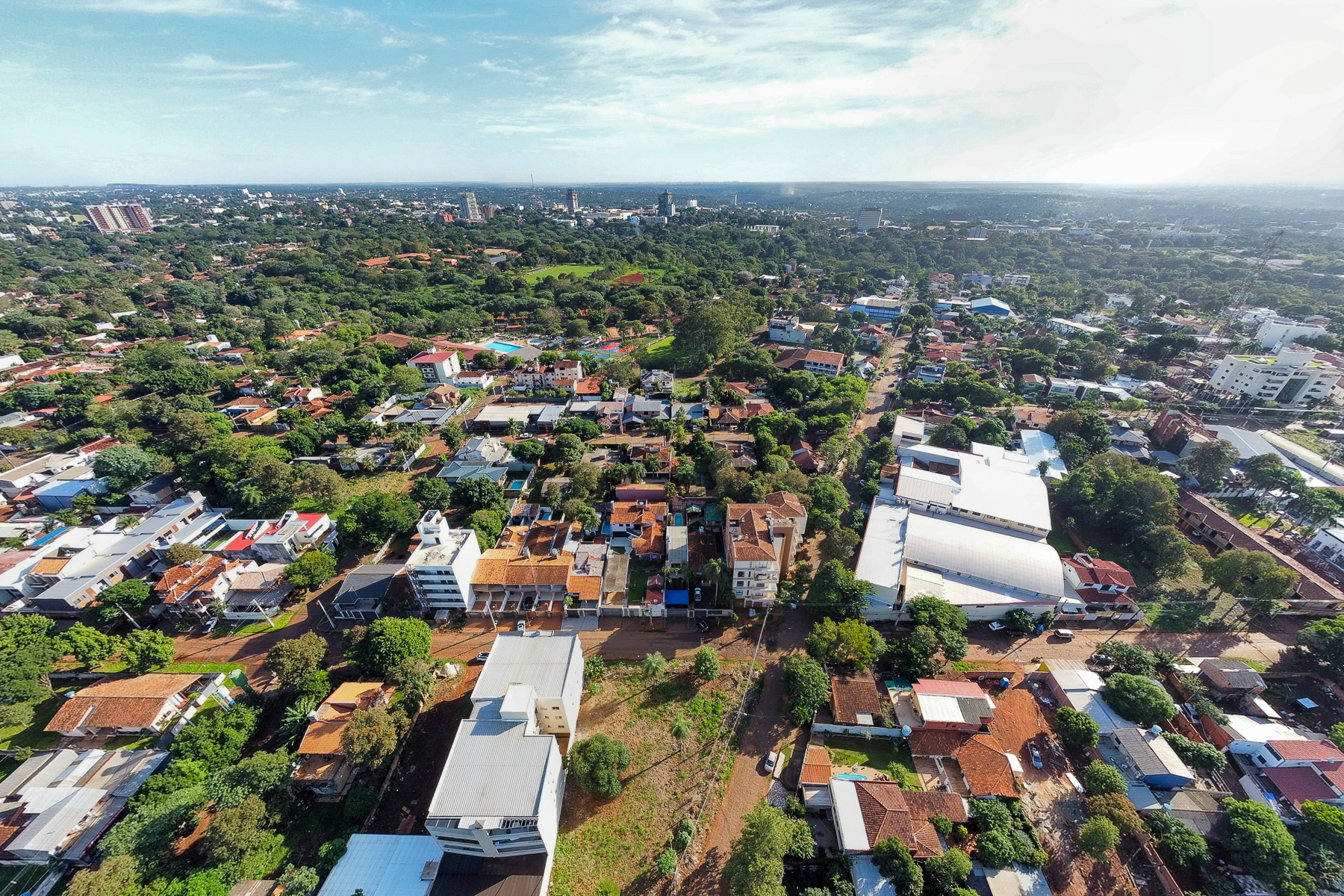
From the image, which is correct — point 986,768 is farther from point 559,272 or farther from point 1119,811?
point 559,272

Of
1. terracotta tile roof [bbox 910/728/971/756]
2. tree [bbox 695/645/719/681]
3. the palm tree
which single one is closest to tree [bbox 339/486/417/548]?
tree [bbox 695/645/719/681]

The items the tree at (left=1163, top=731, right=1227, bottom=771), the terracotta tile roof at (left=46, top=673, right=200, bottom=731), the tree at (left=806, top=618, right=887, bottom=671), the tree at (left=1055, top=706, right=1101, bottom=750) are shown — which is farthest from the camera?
the tree at (left=806, top=618, right=887, bottom=671)

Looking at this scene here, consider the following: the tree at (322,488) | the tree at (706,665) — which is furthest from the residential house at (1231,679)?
the tree at (322,488)

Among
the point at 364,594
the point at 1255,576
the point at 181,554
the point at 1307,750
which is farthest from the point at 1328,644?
the point at 181,554

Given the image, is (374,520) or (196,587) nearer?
(196,587)

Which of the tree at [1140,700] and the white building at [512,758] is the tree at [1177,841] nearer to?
the tree at [1140,700]

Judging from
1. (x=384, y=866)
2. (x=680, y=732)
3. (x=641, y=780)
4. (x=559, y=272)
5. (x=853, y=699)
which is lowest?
(x=641, y=780)

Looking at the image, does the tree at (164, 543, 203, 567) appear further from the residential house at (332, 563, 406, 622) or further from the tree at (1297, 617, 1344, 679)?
the tree at (1297, 617, 1344, 679)
